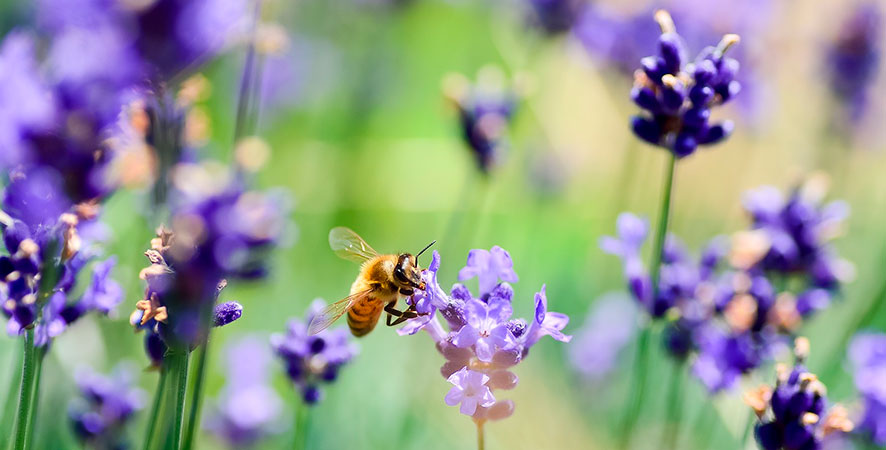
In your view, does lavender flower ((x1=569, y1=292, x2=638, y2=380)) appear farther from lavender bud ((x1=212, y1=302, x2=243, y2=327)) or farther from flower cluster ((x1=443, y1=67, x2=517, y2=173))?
lavender bud ((x1=212, y1=302, x2=243, y2=327))

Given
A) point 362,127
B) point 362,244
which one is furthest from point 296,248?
point 362,244

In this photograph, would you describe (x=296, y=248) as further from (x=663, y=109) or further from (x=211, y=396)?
A: (x=663, y=109)

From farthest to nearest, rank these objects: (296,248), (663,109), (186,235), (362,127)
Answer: (362,127) → (296,248) → (663,109) → (186,235)

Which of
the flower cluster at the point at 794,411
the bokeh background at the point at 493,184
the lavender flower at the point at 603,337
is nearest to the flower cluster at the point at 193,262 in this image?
the flower cluster at the point at 794,411

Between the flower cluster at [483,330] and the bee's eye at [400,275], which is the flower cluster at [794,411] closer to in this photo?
the flower cluster at [483,330]

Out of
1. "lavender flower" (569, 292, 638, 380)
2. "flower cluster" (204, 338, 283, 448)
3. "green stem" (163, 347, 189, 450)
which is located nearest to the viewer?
"green stem" (163, 347, 189, 450)

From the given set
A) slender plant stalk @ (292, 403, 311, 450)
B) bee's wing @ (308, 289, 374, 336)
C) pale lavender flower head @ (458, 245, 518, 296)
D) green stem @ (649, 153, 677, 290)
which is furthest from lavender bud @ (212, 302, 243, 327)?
green stem @ (649, 153, 677, 290)

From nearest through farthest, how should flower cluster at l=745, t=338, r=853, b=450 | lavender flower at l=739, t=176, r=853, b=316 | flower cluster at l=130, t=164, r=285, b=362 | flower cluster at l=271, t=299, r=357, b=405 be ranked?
flower cluster at l=130, t=164, r=285, b=362, flower cluster at l=745, t=338, r=853, b=450, flower cluster at l=271, t=299, r=357, b=405, lavender flower at l=739, t=176, r=853, b=316
